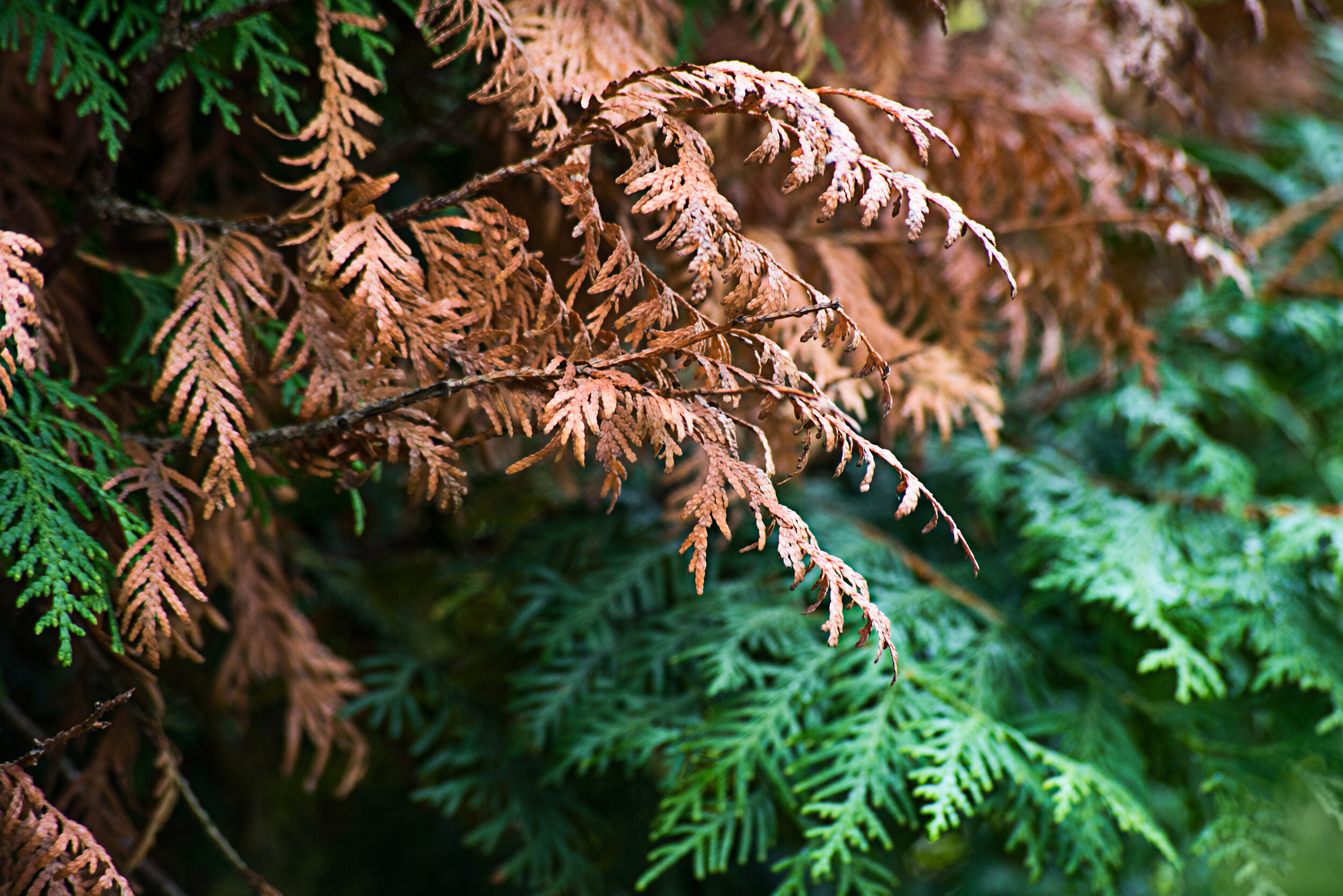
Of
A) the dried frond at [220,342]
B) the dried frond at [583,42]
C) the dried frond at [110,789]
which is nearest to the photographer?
the dried frond at [220,342]

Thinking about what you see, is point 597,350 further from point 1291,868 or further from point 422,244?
point 1291,868

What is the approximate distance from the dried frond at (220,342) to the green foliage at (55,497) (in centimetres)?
11

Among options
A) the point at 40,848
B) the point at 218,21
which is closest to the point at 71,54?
the point at 218,21

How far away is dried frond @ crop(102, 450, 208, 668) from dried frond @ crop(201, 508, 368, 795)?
36 cm

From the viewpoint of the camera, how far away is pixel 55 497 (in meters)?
0.98

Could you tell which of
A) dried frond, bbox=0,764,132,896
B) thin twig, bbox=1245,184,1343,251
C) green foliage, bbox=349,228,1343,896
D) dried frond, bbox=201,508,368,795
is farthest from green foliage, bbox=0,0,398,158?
thin twig, bbox=1245,184,1343,251

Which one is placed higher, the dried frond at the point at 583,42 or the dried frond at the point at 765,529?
the dried frond at the point at 583,42

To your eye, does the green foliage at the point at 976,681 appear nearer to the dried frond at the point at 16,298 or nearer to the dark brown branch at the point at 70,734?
the dark brown branch at the point at 70,734

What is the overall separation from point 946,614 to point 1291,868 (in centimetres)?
68

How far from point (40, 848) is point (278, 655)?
1.67 feet

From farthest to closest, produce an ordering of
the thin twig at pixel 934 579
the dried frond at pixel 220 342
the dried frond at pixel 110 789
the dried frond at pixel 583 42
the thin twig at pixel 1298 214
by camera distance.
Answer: the thin twig at pixel 1298 214 → the thin twig at pixel 934 579 → the dried frond at pixel 110 789 → the dried frond at pixel 583 42 → the dried frond at pixel 220 342

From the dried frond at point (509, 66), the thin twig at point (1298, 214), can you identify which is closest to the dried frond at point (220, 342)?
the dried frond at point (509, 66)

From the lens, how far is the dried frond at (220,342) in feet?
3.10

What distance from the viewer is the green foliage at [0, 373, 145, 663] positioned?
2.89 feet
